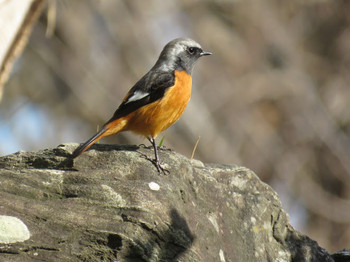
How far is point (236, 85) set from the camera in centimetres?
1516

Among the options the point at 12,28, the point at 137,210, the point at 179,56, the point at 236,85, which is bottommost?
the point at 137,210

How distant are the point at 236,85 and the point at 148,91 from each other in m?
9.71

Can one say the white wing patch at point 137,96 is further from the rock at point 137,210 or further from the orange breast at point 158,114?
the rock at point 137,210

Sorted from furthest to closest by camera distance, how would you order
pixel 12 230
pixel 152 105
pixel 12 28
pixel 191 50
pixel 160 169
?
pixel 191 50
pixel 152 105
pixel 12 28
pixel 160 169
pixel 12 230

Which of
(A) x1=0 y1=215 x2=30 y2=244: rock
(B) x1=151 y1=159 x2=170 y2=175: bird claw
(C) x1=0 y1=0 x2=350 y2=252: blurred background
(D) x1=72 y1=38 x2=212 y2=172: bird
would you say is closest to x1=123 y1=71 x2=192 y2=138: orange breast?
(D) x1=72 y1=38 x2=212 y2=172: bird

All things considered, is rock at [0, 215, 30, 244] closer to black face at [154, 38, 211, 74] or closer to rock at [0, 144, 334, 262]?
rock at [0, 144, 334, 262]

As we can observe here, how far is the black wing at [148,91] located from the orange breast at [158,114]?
0.05 m

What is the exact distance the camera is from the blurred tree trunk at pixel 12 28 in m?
4.45

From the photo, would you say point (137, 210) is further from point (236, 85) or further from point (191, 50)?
point (236, 85)

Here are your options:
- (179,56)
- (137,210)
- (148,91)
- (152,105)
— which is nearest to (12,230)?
(137,210)

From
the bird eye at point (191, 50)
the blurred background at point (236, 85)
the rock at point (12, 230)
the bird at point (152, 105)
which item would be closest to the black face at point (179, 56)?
the bird eye at point (191, 50)

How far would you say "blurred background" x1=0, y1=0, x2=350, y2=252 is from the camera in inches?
525

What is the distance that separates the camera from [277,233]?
4.62m

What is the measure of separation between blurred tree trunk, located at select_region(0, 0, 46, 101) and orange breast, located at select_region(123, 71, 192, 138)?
1.39 metres
